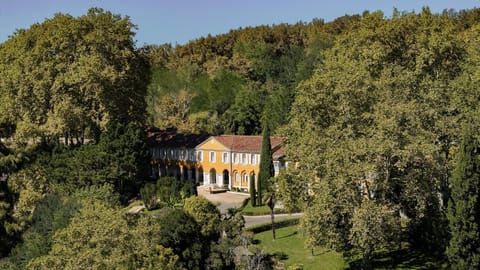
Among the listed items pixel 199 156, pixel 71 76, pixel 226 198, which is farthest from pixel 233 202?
pixel 71 76

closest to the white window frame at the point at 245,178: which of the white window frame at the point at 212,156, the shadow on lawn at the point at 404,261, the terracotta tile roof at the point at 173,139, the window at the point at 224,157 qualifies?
the window at the point at 224,157

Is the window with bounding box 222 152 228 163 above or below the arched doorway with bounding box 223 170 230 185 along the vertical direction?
above

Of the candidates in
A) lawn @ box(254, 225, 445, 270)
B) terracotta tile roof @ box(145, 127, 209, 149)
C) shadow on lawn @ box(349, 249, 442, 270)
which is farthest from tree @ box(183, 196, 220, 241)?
terracotta tile roof @ box(145, 127, 209, 149)

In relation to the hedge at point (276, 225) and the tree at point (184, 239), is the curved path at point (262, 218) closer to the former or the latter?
the hedge at point (276, 225)

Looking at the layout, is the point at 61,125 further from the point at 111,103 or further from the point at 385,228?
the point at 385,228

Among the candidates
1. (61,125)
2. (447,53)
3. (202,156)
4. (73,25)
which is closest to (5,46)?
(73,25)

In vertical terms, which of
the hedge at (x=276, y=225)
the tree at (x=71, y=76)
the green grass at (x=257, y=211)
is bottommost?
the hedge at (x=276, y=225)

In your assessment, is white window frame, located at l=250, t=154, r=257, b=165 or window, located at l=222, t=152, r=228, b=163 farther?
window, located at l=222, t=152, r=228, b=163

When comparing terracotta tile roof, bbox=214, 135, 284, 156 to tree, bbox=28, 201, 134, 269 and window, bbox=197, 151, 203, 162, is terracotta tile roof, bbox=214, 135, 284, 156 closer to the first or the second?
window, bbox=197, 151, 203, 162
